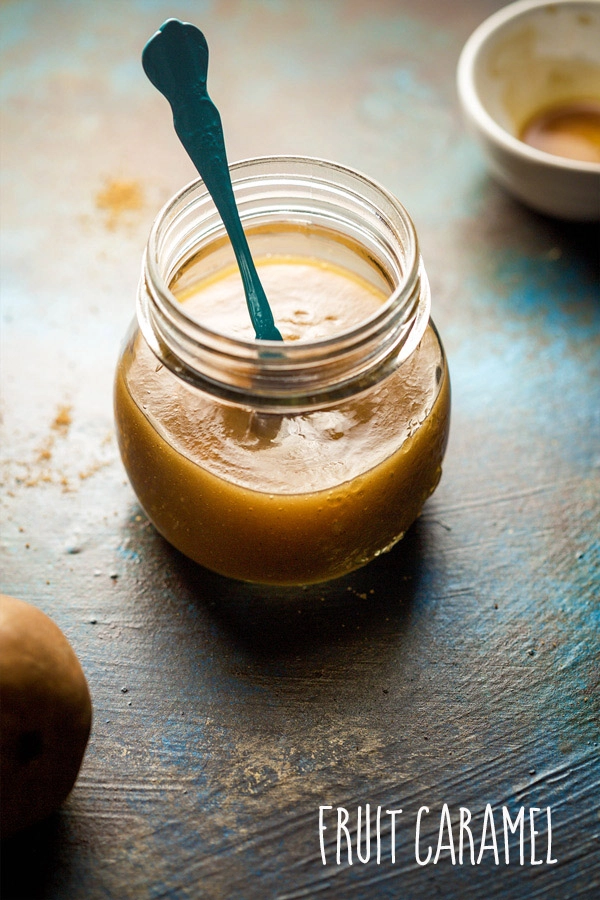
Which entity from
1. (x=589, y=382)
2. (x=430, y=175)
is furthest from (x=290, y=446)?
(x=430, y=175)

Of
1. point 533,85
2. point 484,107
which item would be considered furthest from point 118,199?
point 533,85

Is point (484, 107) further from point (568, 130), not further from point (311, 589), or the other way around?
point (311, 589)

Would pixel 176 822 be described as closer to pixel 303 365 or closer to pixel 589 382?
pixel 303 365

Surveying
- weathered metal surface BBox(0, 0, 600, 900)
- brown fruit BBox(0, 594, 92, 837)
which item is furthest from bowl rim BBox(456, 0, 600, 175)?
brown fruit BBox(0, 594, 92, 837)

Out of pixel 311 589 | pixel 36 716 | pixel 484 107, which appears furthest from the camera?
pixel 484 107

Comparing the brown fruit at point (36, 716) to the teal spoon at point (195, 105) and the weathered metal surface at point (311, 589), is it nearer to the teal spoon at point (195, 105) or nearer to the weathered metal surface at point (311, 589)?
the weathered metal surface at point (311, 589)

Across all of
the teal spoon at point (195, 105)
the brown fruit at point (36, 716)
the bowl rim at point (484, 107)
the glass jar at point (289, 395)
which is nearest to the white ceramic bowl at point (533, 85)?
the bowl rim at point (484, 107)
